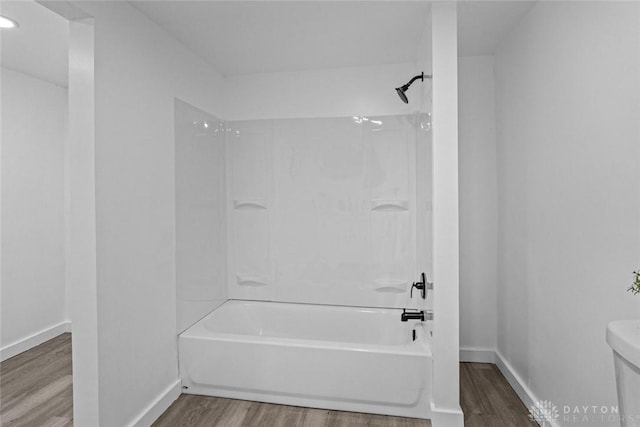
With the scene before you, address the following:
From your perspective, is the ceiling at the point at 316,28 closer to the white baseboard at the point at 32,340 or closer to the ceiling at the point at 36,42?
the ceiling at the point at 36,42

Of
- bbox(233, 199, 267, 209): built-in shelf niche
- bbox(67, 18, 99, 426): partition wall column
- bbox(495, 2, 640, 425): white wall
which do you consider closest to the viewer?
bbox(495, 2, 640, 425): white wall

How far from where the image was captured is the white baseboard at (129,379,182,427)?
2.07 m

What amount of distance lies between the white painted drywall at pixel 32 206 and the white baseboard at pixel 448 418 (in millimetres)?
3606

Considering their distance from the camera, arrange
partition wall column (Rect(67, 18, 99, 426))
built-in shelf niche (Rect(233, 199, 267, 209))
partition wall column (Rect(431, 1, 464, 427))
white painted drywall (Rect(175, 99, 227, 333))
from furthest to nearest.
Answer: built-in shelf niche (Rect(233, 199, 267, 209)) < white painted drywall (Rect(175, 99, 227, 333)) < partition wall column (Rect(431, 1, 464, 427)) < partition wall column (Rect(67, 18, 99, 426))

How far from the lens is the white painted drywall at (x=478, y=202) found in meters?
2.94

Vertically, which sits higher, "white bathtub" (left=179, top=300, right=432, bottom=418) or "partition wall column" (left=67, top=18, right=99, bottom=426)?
"partition wall column" (left=67, top=18, right=99, bottom=426)

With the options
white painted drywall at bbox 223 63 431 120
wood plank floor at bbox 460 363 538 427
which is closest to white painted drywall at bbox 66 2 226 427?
white painted drywall at bbox 223 63 431 120

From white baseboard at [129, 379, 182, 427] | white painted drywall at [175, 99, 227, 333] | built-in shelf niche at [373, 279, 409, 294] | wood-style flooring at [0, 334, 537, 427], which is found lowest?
wood-style flooring at [0, 334, 537, 427]

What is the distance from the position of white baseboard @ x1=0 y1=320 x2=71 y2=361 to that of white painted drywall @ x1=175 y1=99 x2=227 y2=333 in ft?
5.96

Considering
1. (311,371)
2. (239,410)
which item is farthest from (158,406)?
(311,371)

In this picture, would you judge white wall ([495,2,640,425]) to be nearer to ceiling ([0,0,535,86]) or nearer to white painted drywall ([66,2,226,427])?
ceiling ([0,0,535,86])

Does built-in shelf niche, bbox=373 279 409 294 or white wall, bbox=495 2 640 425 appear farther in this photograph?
built-in shelf niche, bbox=373 279 409 294

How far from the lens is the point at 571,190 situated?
1.77 metres

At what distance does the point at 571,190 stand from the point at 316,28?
1.84 meters
